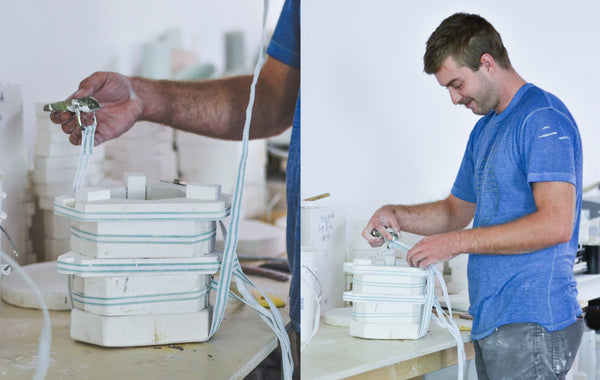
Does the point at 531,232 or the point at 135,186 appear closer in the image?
the point at 135,186

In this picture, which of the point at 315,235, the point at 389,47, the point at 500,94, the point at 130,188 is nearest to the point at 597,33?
the point at 389,47

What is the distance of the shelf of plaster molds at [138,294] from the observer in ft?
3.40

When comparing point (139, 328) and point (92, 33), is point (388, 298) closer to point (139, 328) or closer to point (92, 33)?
point (139, 328)

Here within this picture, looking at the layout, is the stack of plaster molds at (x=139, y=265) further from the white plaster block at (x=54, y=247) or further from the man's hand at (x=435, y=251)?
the man's hand at (x=435, y=251)

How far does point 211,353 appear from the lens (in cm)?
→ 106

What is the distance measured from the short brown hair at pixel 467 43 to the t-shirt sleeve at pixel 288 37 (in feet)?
1.54

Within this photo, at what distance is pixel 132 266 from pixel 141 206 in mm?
97

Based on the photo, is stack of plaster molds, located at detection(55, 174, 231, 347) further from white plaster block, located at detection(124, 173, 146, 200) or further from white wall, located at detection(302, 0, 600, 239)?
white wall, located at detection(302, 0, 600, 239)

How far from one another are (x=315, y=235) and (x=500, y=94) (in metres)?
0.57

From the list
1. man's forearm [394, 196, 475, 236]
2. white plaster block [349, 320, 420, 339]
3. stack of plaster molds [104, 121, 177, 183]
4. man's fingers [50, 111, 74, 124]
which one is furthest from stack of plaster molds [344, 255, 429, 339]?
man's fingers [50, 111, 74, 124]

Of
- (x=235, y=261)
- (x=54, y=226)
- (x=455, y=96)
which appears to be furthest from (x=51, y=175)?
(x=455, y=96)

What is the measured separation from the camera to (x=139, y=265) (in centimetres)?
104

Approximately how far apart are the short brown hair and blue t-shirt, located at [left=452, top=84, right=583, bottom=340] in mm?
123

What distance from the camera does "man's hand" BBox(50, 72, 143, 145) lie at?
1137 millimetres
